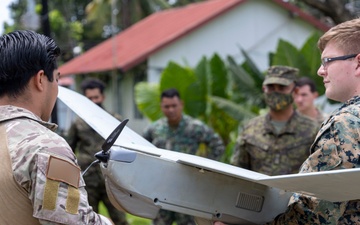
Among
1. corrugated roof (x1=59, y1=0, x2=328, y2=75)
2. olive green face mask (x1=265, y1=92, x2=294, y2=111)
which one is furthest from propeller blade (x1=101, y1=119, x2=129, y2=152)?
corrugated roof (x1=59, y1=0, x2=328, y2=75)

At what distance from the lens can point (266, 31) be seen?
24297 mm

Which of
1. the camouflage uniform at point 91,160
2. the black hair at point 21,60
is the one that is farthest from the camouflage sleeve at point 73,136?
the black hair at point 21,60

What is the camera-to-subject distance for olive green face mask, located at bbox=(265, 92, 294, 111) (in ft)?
18.7

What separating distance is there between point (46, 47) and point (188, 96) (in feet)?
33.5

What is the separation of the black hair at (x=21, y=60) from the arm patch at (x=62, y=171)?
0.35 meters

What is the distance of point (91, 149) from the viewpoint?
23.6 ft

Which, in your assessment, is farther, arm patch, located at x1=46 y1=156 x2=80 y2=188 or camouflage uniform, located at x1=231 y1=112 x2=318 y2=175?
camouflage uniform, located at x1=231 y1=112 x2=318 y2=175

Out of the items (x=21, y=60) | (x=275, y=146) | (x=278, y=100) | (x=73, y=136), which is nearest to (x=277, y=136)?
(x=275, y=146)

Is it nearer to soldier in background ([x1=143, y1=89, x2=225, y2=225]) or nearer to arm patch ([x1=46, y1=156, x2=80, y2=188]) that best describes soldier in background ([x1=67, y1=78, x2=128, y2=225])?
soldier in background ([x1=143, y1=89, x2=225, y2=225])

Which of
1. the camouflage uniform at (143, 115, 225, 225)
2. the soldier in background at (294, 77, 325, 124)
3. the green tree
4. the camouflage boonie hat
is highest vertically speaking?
the camouflage boonie hat

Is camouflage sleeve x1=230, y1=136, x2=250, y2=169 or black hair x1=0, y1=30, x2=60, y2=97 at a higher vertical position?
black hair x1=0, y1=30, x2=60, y2=97

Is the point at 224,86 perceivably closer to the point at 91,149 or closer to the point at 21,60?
the point at 91,149

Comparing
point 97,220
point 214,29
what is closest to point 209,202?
point 97,220

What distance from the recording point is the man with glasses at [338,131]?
2657mm
